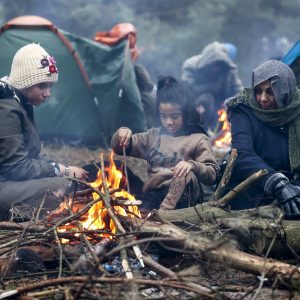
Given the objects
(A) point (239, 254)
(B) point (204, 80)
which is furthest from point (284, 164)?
(B) point (204, 80)

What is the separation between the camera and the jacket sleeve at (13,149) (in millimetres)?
4684

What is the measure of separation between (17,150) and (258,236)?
219cm

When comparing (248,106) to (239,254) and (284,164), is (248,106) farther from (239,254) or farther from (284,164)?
(239,254)

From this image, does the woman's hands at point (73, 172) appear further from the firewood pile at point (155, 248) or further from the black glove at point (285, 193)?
the black glove at point (285, 193)

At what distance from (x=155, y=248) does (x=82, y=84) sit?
18.5 ft

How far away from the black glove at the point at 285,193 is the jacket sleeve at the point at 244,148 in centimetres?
10

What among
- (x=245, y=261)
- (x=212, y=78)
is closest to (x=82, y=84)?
(x=212, y=78)

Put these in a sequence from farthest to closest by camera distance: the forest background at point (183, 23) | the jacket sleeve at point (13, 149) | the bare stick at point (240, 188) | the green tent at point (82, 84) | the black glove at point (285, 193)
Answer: the forest background at point (183, 23), the green tent at point (82, 84), the jacket sleeve at point (13, 149), the black glove at point (285, 193), the bare stick at point (240, 188)

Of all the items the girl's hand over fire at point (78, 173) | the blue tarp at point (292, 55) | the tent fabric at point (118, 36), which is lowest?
the girl's hand over fire at point (78, 173)

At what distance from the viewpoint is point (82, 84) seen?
9516 millimetres

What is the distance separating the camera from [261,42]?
58.9 ft

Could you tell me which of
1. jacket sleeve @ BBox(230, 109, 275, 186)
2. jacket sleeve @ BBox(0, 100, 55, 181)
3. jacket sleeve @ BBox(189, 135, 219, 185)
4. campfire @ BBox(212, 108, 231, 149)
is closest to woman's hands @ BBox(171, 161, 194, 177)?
jacket sleeve @ BBox(189, 135, 219, 185)

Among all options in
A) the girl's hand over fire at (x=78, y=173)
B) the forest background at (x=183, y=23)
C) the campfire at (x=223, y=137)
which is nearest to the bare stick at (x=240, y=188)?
the girl's hand over fire at (x=78, y=173)

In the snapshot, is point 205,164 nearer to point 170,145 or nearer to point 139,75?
point 170,145
